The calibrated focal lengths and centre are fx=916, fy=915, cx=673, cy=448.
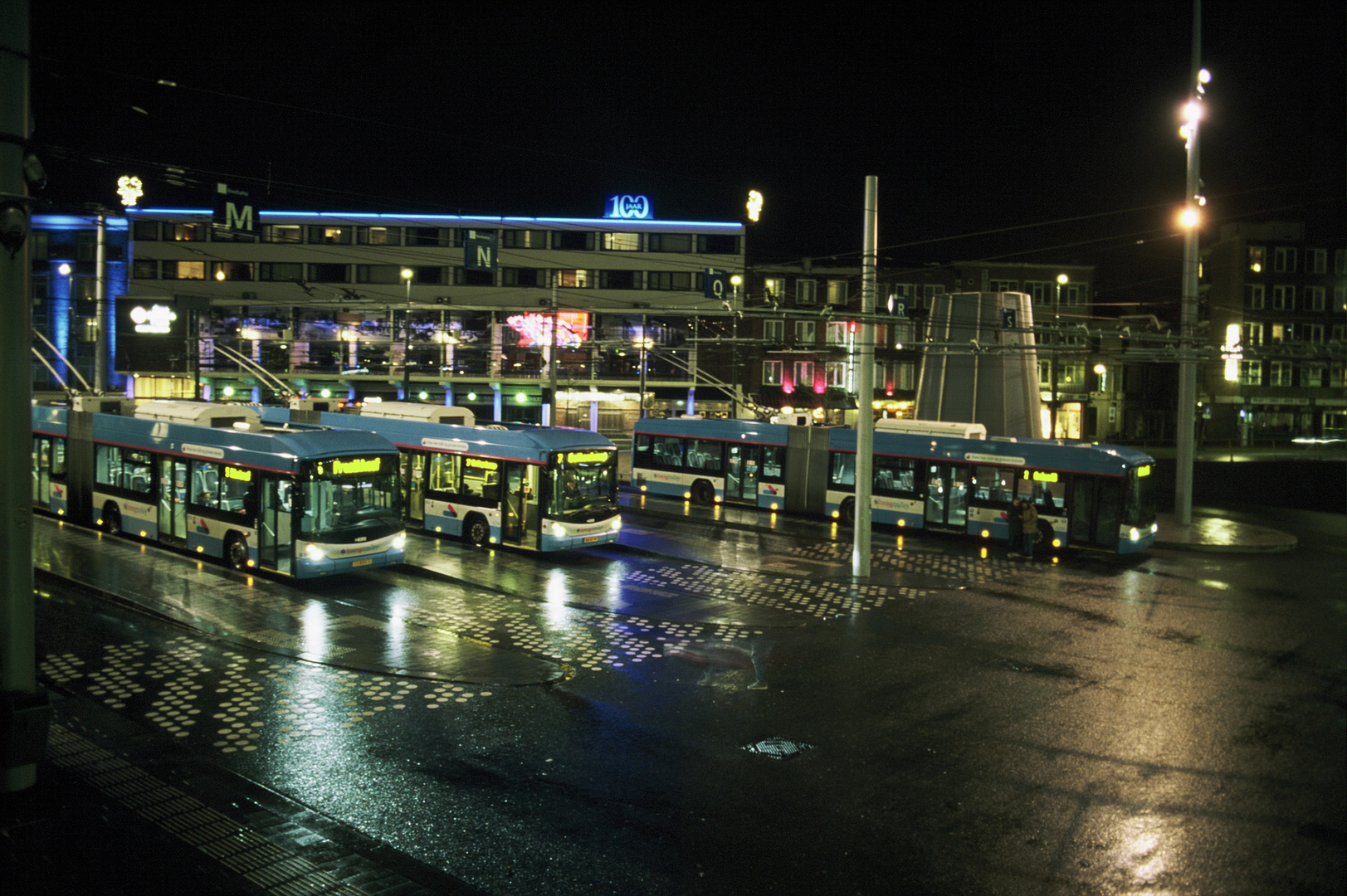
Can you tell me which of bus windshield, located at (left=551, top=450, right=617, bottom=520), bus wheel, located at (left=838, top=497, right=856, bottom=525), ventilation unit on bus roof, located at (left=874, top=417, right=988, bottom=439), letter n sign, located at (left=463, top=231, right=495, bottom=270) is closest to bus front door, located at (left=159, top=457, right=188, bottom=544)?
letter n sign, located at (left=463, top=231, right=495, bottom=270)

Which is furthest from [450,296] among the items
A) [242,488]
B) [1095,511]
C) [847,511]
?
[1095,511]

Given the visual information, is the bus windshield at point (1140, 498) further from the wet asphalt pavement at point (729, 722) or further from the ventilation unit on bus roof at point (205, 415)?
the ventilation unit on bus roof at point (205, 415)

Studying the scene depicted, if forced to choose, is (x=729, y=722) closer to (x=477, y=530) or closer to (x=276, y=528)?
(x=276, y=528)

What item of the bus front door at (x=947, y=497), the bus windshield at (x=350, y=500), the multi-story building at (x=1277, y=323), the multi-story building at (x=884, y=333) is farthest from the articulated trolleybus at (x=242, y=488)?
the multi-story building at (x=1277, y=323)

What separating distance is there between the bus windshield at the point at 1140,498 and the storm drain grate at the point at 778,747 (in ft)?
47.9

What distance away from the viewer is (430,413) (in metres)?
22.1

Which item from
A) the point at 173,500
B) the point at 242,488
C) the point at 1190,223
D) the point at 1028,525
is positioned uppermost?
the point at 1190,223

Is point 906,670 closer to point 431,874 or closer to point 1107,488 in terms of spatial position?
point 431,874

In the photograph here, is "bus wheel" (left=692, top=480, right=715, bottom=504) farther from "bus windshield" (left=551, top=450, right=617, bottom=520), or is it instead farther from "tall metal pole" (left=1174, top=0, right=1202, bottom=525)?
"tall metal pole" (left=1174, top=0, right=1202, bottom=525)

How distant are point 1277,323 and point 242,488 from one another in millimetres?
73523

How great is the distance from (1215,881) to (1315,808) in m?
2.09

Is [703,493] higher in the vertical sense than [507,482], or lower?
lower

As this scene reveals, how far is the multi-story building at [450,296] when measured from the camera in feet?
178

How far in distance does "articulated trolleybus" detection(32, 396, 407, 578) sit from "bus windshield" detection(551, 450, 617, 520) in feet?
11.8
